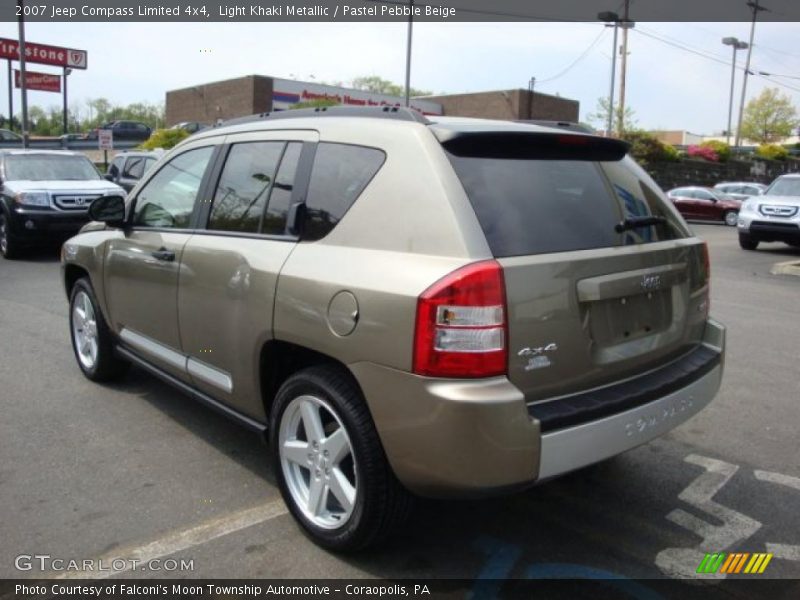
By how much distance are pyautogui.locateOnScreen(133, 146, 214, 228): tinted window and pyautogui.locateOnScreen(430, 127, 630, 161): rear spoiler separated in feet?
5.80

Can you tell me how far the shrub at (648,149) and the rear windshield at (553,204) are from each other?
36944 mm

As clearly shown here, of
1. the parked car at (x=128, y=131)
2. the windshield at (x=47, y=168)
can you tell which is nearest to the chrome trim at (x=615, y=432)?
the windshield at (x=47, y=168)

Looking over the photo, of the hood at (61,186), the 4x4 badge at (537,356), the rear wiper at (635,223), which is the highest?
the rear wiper at (635,223)

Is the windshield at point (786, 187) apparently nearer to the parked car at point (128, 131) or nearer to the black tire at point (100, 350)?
the black tire at point (100, 350)

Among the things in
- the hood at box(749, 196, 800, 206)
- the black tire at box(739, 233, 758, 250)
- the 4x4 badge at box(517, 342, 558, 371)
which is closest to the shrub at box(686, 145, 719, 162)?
the black tire at box(739, 233, 758, 250)

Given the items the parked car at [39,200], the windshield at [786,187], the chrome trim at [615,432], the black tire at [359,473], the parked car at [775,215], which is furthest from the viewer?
the windshield at [786,187]

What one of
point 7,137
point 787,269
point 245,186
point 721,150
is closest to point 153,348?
point 245,186

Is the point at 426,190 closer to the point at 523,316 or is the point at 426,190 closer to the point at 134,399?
the point at 523,316

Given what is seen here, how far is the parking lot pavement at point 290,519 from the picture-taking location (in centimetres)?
303

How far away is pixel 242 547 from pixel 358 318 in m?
1.18

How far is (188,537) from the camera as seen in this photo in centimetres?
318

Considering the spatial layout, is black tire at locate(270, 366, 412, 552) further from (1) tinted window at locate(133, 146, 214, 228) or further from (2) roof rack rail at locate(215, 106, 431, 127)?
(1) tinted window at locate(133, 146, 214, 228)

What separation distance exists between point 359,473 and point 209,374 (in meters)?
1.29

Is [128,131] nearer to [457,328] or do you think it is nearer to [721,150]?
[721,150]
